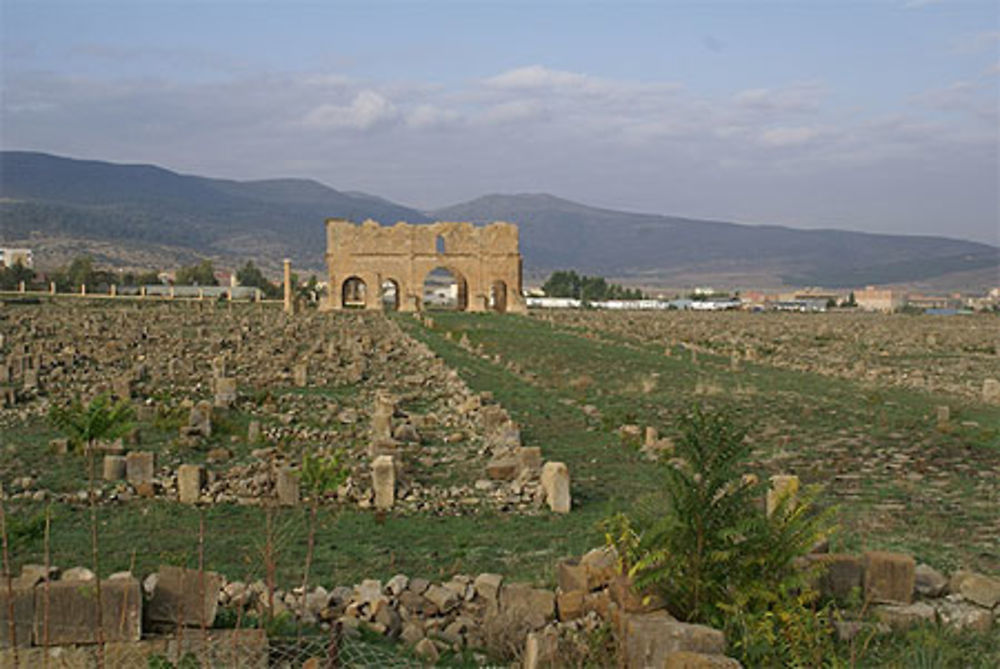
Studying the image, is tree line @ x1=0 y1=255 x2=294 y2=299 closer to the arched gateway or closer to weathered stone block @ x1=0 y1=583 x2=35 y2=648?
the arched gateway

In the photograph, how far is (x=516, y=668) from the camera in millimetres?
5758

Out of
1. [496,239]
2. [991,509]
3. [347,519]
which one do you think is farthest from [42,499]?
[496,239]

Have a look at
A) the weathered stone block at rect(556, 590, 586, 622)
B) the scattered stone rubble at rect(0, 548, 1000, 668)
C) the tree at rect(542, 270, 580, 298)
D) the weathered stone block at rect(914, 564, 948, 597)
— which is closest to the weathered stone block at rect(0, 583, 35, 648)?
the scattered stone rubble at rect(0, 548, 1000, 668)

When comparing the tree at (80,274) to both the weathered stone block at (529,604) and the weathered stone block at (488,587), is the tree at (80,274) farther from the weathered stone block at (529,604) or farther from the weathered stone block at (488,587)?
the weathered stone block at (529,604)

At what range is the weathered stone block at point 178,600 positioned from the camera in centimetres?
580

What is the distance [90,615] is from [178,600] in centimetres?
49

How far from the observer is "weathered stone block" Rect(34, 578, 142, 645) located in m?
5.58

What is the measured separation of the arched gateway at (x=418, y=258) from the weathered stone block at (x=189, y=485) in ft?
174

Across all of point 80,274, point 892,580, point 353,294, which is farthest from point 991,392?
point 80,274

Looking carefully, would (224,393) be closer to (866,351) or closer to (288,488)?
(288,488)

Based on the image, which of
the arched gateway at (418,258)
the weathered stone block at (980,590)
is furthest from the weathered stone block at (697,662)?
the arched gateway at (418,258)

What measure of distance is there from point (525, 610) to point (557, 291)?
116811mm

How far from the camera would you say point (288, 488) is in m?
10.1

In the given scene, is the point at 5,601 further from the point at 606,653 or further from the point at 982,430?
the point at 982,430
